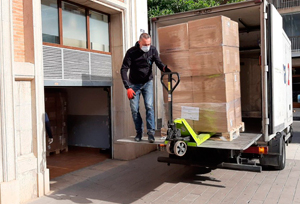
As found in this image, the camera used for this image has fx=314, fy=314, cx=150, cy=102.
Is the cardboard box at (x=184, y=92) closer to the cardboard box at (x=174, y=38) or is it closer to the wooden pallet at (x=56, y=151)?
the cardboard box at (x=174, y=38)

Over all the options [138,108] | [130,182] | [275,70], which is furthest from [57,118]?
[275,70]

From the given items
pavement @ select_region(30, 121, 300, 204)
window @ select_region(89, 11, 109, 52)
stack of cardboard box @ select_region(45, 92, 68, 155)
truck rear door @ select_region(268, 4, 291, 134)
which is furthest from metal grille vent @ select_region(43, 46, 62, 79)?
truck rear door @ select_region(268, 4, 291, 134)

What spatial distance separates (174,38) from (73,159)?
4.98 metres

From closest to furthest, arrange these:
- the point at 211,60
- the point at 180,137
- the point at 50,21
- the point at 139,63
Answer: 1. the point at 180,137
2. the point at 211,60
3. the point at 139,63
4. the point at 50,21

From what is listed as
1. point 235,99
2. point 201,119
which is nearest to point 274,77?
point 235,99

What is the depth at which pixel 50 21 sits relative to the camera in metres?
6.64

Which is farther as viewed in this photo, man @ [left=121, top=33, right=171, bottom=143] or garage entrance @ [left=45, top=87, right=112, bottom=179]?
garage entrance @ [left=45, top=87, right=112, bottom=179]

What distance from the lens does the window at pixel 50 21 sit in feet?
21.2

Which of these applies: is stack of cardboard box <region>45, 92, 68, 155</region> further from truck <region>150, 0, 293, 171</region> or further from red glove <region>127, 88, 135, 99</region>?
red glove <region>127, 88, 135, 99</region>

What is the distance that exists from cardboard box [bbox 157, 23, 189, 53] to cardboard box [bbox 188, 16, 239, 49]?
0.33ft

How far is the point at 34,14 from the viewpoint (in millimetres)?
5543

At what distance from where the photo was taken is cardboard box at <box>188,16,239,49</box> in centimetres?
490

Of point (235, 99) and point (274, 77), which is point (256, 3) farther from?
point (235, 99)

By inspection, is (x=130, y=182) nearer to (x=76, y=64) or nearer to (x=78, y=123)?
(x=76, y=64)
